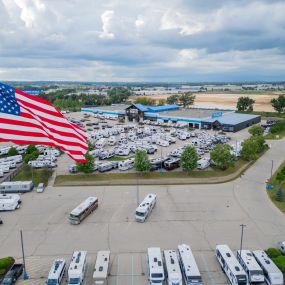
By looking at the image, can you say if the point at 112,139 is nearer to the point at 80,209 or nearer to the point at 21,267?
the point at 80,209

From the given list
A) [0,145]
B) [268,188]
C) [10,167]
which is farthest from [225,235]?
[0,145]

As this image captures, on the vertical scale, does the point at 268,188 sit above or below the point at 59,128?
below

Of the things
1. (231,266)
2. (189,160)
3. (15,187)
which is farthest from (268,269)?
(15,187)

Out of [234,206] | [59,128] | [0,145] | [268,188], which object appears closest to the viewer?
[59,128]

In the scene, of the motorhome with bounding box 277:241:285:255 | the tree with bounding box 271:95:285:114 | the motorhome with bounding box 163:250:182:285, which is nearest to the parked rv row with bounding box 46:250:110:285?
the motorhome with bounding box 163:250:182:285

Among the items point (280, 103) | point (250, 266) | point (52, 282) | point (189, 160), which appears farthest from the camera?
point (280, 103)

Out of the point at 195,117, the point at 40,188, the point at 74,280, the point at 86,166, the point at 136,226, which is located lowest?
the point at 136,226

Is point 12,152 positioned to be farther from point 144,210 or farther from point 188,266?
point 188,266
